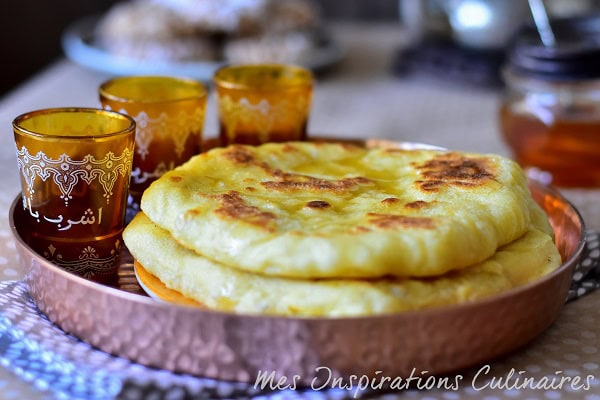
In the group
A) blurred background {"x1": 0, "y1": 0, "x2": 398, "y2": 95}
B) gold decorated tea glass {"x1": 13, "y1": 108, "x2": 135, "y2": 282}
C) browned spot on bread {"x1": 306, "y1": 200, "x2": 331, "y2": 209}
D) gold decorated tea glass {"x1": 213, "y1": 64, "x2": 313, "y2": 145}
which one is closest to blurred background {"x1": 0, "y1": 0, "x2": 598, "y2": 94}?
blurred background {"x1": 0, "y1": 0, "x2": 398, "y2": 95}

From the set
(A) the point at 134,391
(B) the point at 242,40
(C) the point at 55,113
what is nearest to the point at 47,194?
(C) the point at 55,113

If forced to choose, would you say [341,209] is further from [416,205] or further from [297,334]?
[297,334]

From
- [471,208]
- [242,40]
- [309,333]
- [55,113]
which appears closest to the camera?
[309,333]

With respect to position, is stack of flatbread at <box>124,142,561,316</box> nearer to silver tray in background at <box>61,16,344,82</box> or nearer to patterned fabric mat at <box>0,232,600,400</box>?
patterned fabric mat at <box>0,232,600,400</box>

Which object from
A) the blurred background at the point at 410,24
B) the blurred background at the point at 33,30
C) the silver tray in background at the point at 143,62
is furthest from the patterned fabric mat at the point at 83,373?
the blurred background at the point at 33,30

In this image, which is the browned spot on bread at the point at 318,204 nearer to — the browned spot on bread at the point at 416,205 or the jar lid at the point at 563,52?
the browned spot on bread at the point at 416,205

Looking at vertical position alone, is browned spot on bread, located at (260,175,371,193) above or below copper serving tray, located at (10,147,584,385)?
above

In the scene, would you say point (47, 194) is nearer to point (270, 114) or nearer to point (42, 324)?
point (42, 324)

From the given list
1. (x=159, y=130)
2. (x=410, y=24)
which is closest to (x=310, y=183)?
(x=159, y=130)
